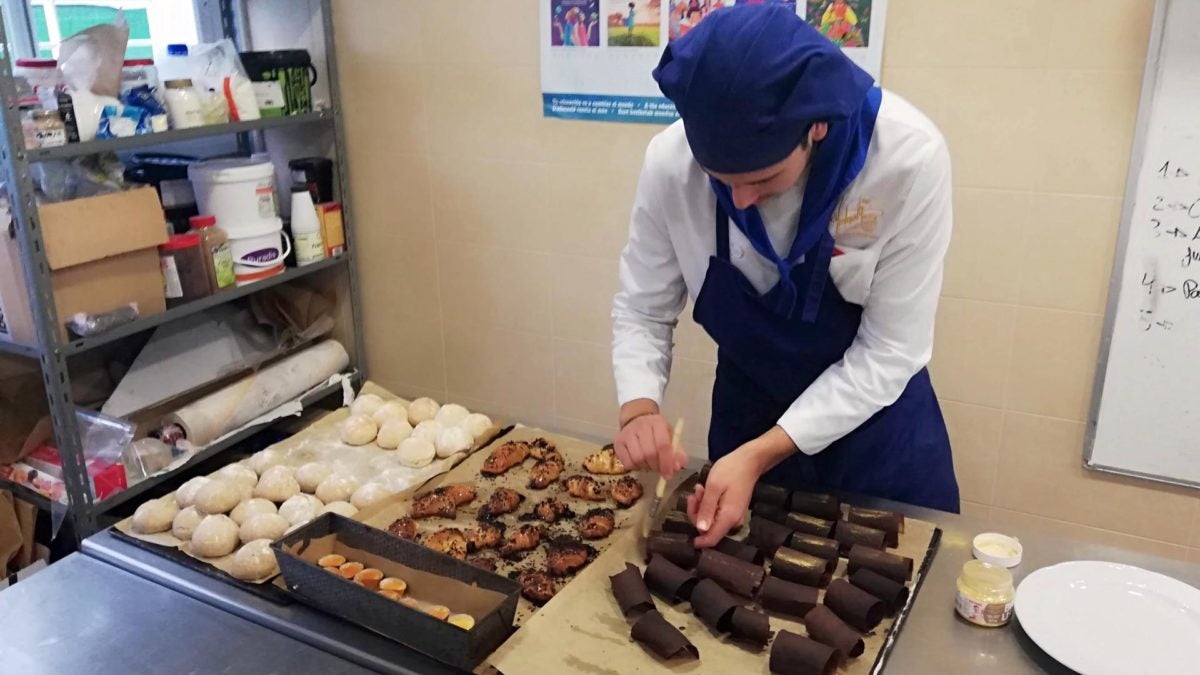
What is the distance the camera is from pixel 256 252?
2402mm

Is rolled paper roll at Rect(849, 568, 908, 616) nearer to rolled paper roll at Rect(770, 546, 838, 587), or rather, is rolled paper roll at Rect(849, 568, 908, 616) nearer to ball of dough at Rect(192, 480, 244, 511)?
rolled paper roll at Rect(770, 546, 838, 587)

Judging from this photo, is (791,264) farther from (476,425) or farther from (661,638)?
(476,425)

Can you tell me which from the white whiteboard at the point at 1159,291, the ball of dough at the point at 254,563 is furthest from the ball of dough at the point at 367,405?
the white whiteboard at the point at 1159,291

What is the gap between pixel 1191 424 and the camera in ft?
6.18

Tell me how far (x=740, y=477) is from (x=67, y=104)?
156cm

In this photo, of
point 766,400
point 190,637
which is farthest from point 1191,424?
point 190,637

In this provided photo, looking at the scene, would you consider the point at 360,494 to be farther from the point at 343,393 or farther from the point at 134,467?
the point at 343,393

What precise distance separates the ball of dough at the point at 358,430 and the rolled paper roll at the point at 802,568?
84 centimetres

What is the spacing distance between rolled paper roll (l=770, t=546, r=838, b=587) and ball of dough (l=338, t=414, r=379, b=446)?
836 millimetres

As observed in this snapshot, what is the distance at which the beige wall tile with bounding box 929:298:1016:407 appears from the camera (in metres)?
2.01

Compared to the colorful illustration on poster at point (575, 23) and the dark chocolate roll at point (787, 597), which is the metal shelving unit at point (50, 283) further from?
the dark chocolate roll at point (787, 597)

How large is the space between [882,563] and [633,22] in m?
1.40

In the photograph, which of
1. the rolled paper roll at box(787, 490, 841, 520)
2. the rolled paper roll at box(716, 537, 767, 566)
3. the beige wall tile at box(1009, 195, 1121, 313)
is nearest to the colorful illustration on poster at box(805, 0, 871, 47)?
the beige wall tile at box(1009, 195, 1121, 313)

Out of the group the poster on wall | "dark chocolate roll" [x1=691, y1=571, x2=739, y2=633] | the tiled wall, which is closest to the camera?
"dark chocolate roll" [x1=691, y1=571, x2=739, y2=633]
